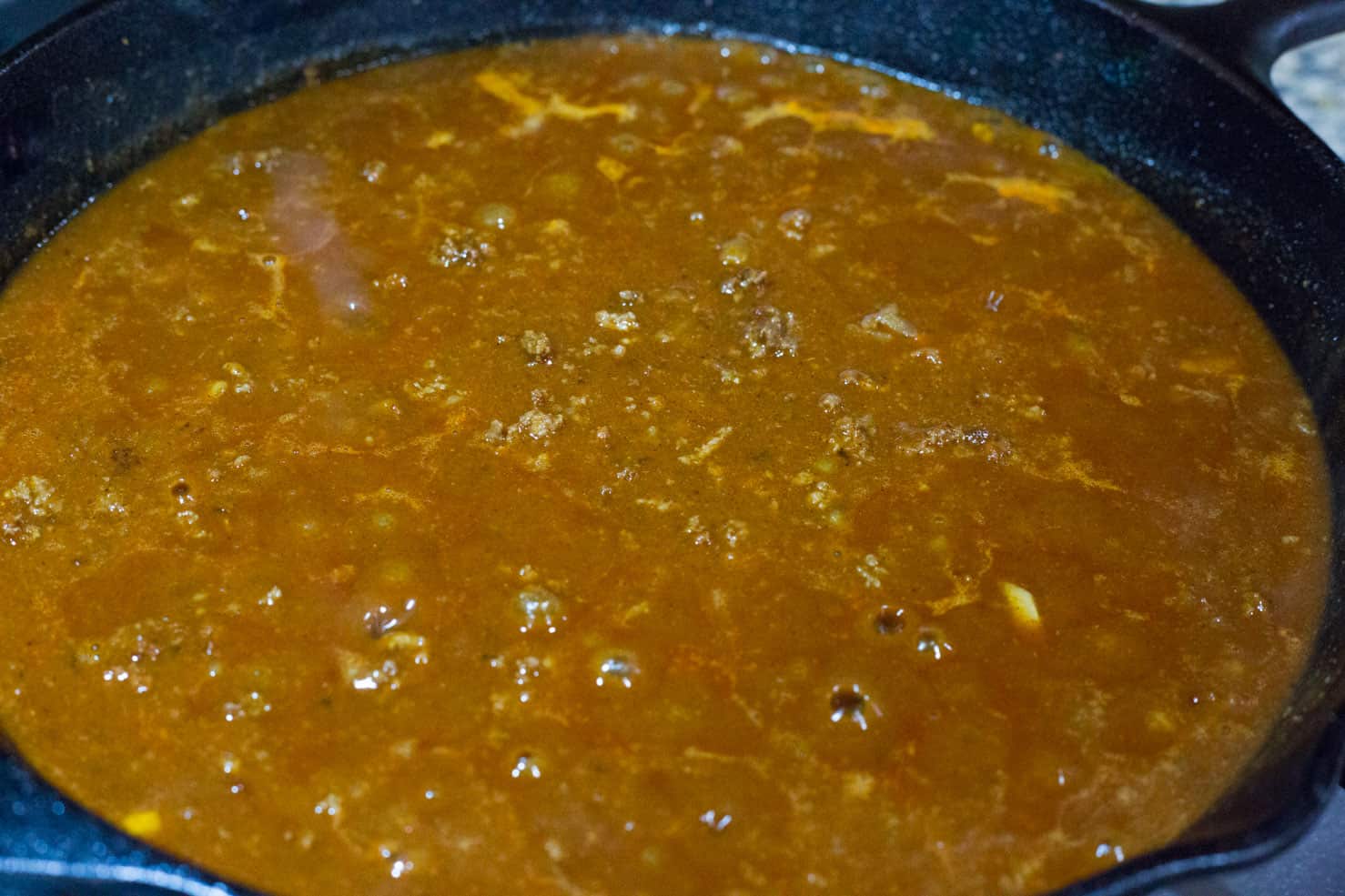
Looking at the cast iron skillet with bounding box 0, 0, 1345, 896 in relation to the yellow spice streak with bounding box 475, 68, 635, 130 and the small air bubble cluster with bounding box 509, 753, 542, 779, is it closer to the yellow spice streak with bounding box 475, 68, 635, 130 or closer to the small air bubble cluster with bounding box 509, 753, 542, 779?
the yellow spice streak with bounding box 475, 68, 635, 130

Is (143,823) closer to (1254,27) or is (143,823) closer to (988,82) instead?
(988,82)

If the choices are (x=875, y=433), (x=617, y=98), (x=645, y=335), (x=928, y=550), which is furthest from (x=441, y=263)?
(x=928, y=550)

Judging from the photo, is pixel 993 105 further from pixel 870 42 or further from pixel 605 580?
pixel 605 580

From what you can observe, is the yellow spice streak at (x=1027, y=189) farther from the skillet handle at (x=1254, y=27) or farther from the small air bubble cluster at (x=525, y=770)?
the small air bubble cluster at (x=525, y=770)

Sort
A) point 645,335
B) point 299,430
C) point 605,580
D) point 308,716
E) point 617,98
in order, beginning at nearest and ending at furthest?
point 308,716 < point 605,580 < point 299,430 < point 645,335 < point 617,98

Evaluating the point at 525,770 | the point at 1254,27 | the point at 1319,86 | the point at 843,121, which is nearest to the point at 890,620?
the point at 525,770

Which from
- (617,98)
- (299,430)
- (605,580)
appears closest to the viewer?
(605,580)
